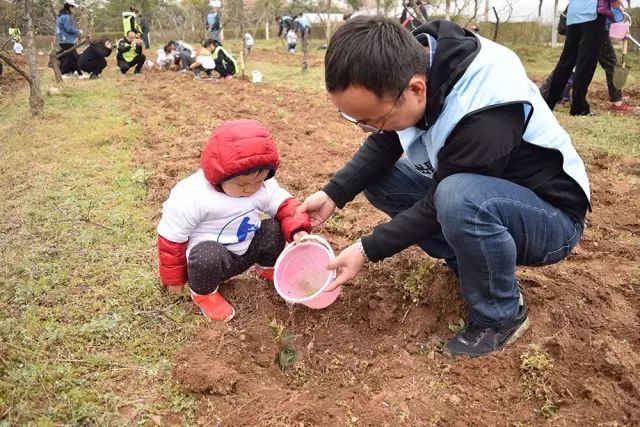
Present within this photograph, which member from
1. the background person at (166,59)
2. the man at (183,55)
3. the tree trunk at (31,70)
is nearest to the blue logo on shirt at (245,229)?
the tree trunk at (31,70)

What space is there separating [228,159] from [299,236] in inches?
18.6

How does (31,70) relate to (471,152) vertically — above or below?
below

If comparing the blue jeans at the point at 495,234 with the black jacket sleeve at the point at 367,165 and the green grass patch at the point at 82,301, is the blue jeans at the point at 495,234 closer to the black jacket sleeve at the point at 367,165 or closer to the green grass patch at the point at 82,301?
the black jacket sleeve at the point at 367,165

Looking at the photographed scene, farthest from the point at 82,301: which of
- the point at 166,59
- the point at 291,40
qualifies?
the point at 291,40

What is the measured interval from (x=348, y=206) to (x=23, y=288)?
1948 mm

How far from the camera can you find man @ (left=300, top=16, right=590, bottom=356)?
1.68 meters

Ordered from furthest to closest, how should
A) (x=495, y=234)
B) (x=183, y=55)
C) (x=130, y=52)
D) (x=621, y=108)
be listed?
(x=183, y=55), (x=130, y=52), (x=621, y=108), (x=495, y=234)

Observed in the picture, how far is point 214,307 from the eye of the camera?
2.38 m

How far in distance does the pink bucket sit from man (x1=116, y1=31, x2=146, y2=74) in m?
10.5

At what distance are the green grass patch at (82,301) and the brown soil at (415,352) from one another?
159 mm

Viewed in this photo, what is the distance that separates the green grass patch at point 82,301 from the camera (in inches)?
72.4

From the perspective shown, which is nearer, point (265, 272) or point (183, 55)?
point (265, 272)

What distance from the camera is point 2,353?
1.95m

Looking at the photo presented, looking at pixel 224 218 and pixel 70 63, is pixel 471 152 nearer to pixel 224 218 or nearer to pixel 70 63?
pixel 224 218
